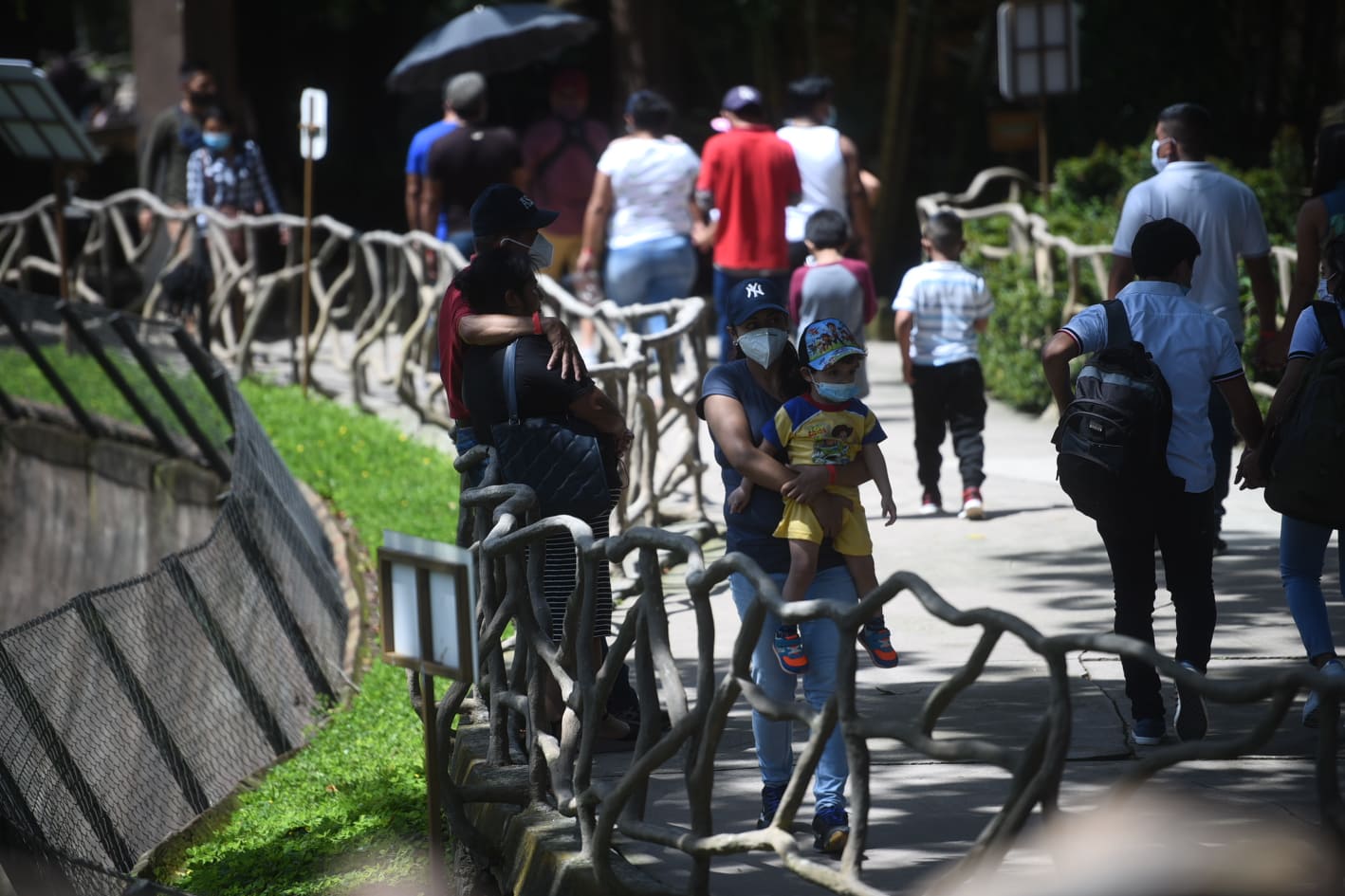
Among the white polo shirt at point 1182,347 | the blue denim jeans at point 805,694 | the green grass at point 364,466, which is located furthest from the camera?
the green grass at point 364,466

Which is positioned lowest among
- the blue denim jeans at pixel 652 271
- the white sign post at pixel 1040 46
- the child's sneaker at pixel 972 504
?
the child's sneaker at pixel 972 504

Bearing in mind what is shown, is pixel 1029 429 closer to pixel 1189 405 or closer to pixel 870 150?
pixel 1189 405

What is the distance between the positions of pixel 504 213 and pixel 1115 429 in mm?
1932

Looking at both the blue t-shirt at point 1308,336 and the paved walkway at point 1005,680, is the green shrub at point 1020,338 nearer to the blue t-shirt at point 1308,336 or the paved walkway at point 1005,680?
the paved walkway at point 1005,680

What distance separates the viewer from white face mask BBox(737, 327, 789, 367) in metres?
5.13

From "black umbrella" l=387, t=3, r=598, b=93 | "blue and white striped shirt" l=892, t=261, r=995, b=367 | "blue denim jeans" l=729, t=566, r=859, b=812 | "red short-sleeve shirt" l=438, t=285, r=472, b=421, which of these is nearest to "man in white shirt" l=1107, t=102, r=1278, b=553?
"blue and white striped shirt" l=892, t=261, r=995, b=367

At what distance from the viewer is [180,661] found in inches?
317

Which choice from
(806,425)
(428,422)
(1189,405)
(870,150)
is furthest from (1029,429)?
(870,150)

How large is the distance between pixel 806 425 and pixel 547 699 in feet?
4.11

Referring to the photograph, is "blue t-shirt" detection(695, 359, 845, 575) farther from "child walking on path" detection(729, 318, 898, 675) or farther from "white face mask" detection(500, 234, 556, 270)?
"white face mask" detection(500, 234, 556, 270)

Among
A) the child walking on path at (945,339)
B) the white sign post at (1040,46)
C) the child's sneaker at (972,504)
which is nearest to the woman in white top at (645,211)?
the child walking on path at (945,339)

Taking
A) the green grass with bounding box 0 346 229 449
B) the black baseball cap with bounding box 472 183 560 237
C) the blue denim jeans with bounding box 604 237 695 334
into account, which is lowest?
the green grass with bounding box 0 346 229 449

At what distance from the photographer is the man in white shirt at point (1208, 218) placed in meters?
7.20

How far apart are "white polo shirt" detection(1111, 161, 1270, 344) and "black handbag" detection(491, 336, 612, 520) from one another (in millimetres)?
2640
